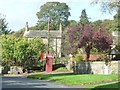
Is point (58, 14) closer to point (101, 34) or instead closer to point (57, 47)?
point (57, 47)

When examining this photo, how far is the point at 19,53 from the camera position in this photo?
60094mm

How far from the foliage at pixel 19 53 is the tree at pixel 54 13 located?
73374 mm

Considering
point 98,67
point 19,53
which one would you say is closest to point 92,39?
point 98,67

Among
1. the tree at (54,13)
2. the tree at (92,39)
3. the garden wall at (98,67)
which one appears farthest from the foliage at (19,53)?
the tree at (54,13)

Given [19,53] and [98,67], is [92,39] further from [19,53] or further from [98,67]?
[19,53]

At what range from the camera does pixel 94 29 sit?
5306cm

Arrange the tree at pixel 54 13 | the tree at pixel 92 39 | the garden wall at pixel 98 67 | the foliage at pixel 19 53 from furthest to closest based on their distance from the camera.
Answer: the tree at pixel 54 13 → the foliage at pixel 19 53 → the tree at pixel 92 39 → the garden wall at pixel 98 67

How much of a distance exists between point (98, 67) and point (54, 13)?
312 feet

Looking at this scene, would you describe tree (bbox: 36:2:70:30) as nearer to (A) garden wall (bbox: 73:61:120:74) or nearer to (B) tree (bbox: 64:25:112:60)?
(B) tree (bbox: 64:25:112:60)

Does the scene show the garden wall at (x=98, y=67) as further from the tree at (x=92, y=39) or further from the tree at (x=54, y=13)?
the tree at (x=54, y=13)

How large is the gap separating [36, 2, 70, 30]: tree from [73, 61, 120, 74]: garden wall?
283 ft

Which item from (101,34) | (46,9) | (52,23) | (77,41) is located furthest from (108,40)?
(46,9)

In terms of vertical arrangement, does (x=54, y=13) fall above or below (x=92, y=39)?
above

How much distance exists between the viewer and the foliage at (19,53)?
2388 inches
